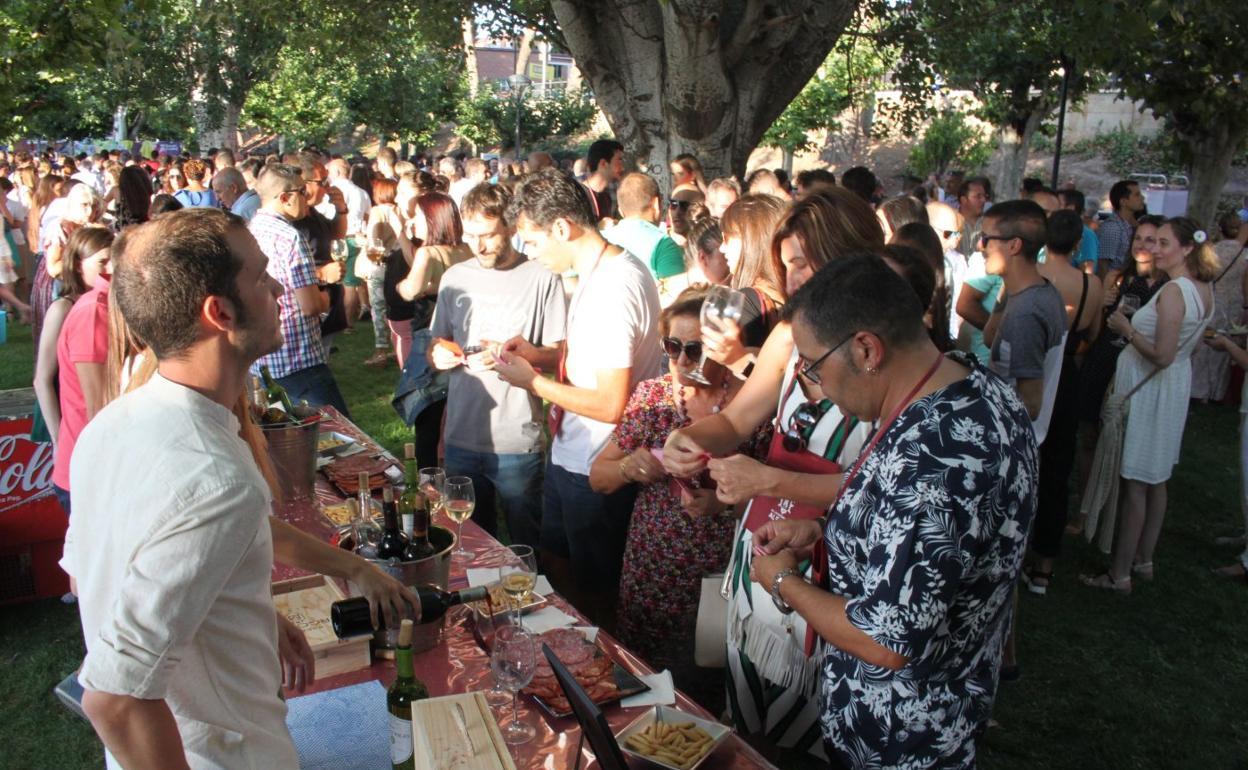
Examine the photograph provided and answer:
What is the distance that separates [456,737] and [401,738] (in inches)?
10.2

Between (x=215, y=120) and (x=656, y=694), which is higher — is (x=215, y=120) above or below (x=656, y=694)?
above

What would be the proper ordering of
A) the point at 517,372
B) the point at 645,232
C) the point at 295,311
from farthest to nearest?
the point at 645,232
the point at 295,311
the point at 517,372

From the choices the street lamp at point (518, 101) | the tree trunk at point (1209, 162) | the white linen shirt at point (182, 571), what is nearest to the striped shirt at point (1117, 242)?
the tree trunk at point (1209, 162)

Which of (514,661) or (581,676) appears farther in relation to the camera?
(581,676)

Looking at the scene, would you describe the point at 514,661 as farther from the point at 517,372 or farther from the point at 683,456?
the point at 517,372

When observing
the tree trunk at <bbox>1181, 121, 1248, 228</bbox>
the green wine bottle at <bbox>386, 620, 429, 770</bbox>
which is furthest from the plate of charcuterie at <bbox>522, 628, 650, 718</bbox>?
the tree trunk at <bbox>1181, 121, 1248, 228</bbox>

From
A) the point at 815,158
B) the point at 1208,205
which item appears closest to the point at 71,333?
the point at 1208,205

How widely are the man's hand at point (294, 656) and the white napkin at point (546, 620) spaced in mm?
613

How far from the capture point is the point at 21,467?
173 inches

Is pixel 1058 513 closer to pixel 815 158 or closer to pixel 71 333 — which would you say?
pixel 71 333

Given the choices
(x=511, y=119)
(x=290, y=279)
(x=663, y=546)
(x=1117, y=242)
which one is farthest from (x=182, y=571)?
(x=511, y=119)

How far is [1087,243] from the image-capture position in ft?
26.2

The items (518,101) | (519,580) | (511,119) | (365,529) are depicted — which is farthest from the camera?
(511,119)

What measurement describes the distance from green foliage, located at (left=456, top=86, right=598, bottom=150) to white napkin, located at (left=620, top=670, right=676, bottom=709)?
2941cm
